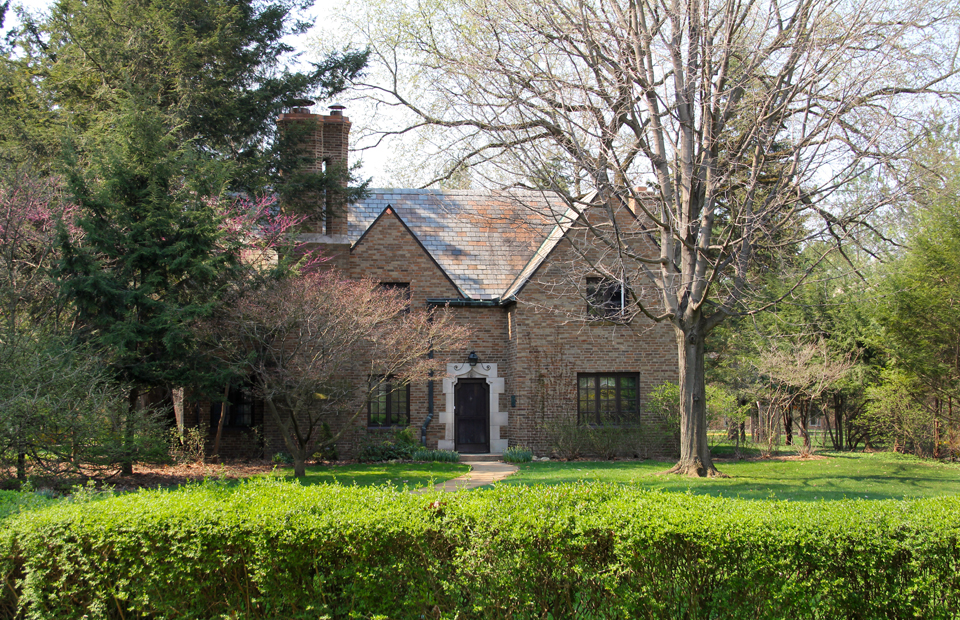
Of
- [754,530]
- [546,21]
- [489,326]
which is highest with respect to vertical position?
[546,21]

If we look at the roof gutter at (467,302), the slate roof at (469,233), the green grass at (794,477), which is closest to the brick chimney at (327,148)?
the slate roof at (469,233)

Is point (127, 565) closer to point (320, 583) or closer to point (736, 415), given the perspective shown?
point (320, 583)

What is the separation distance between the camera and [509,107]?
1272cm

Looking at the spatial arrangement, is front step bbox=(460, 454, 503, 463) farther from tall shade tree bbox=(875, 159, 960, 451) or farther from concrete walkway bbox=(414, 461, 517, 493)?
tall shade tree bbox=(875, 159, 960, 451)

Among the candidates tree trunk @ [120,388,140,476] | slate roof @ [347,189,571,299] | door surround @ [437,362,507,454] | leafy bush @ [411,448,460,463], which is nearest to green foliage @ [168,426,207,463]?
tree trunk @ [120,388,140,476]

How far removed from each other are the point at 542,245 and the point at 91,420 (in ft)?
45.5

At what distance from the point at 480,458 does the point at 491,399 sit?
1816 mm

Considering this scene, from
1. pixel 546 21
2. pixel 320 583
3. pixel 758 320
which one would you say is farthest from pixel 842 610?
pixel 758 320

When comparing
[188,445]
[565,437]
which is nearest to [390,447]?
[565,437]

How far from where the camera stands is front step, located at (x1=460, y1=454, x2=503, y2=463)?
697 inches

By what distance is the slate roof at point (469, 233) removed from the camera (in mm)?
20297

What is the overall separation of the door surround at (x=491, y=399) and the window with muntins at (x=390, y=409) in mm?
1087

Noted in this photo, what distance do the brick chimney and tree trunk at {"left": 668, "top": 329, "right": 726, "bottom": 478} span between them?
1062 cm

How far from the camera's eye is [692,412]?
43.5 feet
